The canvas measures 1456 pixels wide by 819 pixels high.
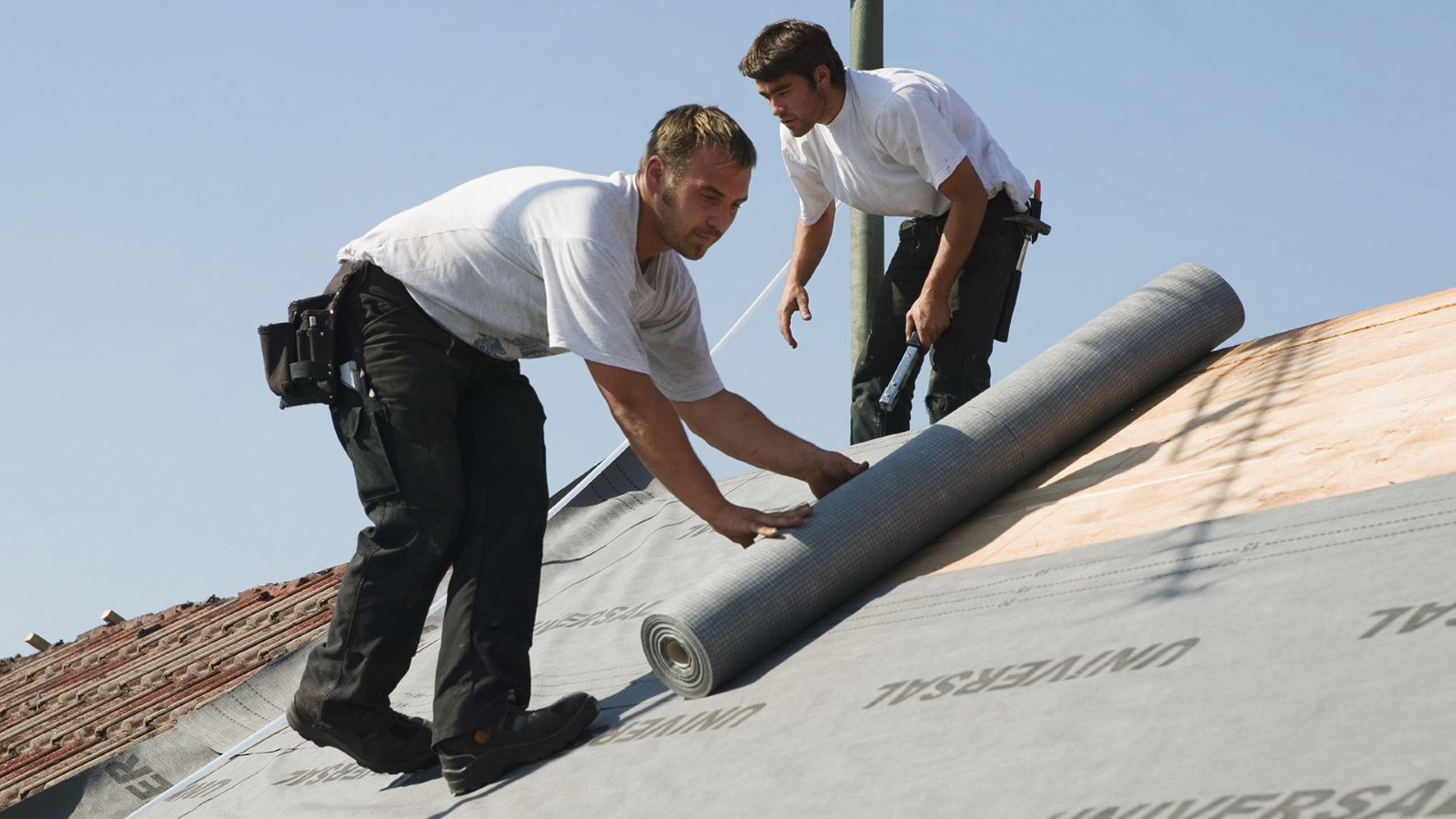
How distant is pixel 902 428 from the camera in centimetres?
496

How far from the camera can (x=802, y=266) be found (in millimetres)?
4996

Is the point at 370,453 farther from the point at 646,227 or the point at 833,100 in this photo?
the point at 833,100

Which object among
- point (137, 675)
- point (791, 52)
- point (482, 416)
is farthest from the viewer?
point (137, 675)

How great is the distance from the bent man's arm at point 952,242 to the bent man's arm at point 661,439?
4.64 ft

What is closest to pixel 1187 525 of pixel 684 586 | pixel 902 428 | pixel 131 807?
pixel 684 586

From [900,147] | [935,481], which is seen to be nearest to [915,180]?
[900,147]

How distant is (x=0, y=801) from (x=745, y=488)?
2438 mm

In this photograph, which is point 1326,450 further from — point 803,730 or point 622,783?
point 622,783

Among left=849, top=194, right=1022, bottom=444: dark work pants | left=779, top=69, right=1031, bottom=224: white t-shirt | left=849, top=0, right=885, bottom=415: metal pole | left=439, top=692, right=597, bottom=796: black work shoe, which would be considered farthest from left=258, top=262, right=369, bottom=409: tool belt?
left=849, top=0, right=885, bottom=415: metal pole

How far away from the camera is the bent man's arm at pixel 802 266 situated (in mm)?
4957

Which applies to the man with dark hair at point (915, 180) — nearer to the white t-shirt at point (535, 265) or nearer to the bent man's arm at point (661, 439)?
the white t-shirt at point (535, 265)

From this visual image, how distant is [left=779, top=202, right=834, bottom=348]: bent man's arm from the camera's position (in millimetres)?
4957

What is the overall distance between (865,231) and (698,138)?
3.84m

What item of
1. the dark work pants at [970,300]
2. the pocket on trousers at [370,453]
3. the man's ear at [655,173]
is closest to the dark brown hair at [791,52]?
the dark work pants at [970,300]
